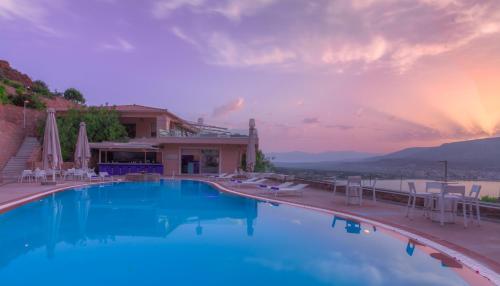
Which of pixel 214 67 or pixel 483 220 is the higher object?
pixel 214 67

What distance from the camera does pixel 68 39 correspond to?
20.2m

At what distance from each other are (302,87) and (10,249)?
17095 mm

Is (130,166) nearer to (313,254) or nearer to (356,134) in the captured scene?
(356,134)

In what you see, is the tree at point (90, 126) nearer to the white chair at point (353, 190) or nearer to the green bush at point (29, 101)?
the green bush at point (29, 101)

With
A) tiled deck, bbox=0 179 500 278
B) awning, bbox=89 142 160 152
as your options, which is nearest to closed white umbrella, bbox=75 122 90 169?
awning, bbox=89 142 160 152

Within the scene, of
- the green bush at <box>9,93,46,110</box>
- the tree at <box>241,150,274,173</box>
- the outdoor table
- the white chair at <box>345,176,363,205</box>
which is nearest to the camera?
the outdoor table

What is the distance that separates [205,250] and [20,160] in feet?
75.8

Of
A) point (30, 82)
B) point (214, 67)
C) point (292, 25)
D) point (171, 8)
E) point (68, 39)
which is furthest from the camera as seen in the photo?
point (30, 82)

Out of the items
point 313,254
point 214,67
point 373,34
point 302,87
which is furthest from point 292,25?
point 313,254

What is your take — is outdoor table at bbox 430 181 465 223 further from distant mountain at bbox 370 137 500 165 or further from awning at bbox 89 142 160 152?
awning at bbox 89 142 160 152

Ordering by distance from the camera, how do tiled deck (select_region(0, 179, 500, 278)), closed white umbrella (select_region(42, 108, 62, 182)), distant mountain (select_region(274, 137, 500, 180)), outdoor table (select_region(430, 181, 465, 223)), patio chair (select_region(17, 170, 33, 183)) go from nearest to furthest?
tiled deck (select_region(0, 179, 500, 278))
outdoor table (select_region(430, 181, 465, 223))
distant mountain (select_region(274, 137, 500, 180))
closed white umbrella (select_region(42, 108, 62, 182))
patio chair (select_region(17, 170, 33, 183))

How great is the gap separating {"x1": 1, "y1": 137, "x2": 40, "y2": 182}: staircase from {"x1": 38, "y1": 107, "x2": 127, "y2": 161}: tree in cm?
96

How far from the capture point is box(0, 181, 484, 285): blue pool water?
5.35 metres

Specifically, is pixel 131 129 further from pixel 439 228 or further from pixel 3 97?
pixel 439 228
